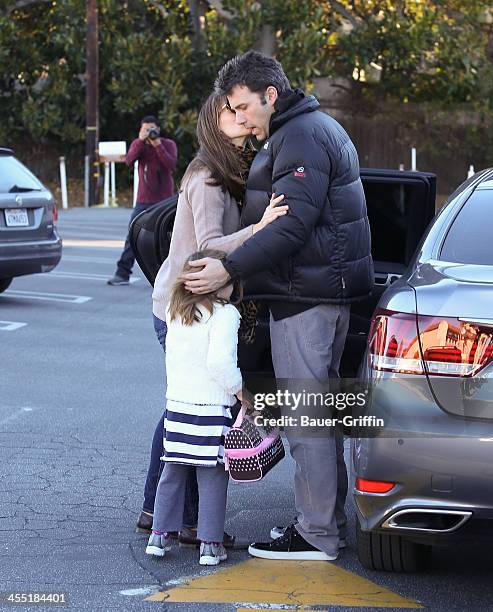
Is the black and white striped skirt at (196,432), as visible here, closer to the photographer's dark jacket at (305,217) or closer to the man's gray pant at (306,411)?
the man's gray pant at (306,411)

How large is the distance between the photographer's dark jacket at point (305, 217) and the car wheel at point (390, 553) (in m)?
0.93

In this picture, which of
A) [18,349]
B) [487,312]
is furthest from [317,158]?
[18,349]

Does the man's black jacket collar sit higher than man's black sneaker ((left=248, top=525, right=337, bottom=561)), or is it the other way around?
the man's black jacket collar

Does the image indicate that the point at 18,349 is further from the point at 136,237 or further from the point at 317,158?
the point at 317,158

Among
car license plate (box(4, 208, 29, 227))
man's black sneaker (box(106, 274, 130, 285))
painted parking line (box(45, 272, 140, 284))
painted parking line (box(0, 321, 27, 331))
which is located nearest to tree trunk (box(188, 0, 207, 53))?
painted parking line (box(45, 272, 140, 284))

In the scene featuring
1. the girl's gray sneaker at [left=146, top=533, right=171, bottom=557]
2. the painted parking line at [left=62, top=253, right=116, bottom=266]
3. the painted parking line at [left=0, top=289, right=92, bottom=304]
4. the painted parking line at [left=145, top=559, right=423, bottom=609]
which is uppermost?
the girl's gray sneaker at [left=146, top=533, right=171, bottom=557]

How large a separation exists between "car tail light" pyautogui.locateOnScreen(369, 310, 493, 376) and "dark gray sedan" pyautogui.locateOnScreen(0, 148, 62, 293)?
29.1 ft

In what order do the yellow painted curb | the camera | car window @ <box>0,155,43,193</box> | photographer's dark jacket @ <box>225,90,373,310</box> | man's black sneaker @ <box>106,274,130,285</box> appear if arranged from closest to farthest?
photographer's dark jacket @ <box>225,90,373,310</box> < car window @ <box>0,155,43,193</box> < the camera < man's black sneaker @ <box>106,274,130,285</box> < the yellow painted curb

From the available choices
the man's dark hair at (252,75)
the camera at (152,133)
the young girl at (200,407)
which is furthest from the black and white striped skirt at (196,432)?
the camera at (152,133)

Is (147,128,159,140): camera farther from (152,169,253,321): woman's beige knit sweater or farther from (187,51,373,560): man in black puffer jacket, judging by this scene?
(187,51,373,560): man in black puffer jacket

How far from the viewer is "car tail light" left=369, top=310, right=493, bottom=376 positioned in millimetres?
4285

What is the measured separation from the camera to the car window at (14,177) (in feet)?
43.5

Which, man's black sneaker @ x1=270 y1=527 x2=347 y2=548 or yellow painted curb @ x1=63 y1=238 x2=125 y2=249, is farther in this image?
yellow painted curb @ x1=63 y1=238 x2=125 y2=249

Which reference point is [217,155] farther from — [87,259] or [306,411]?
[87,259]
